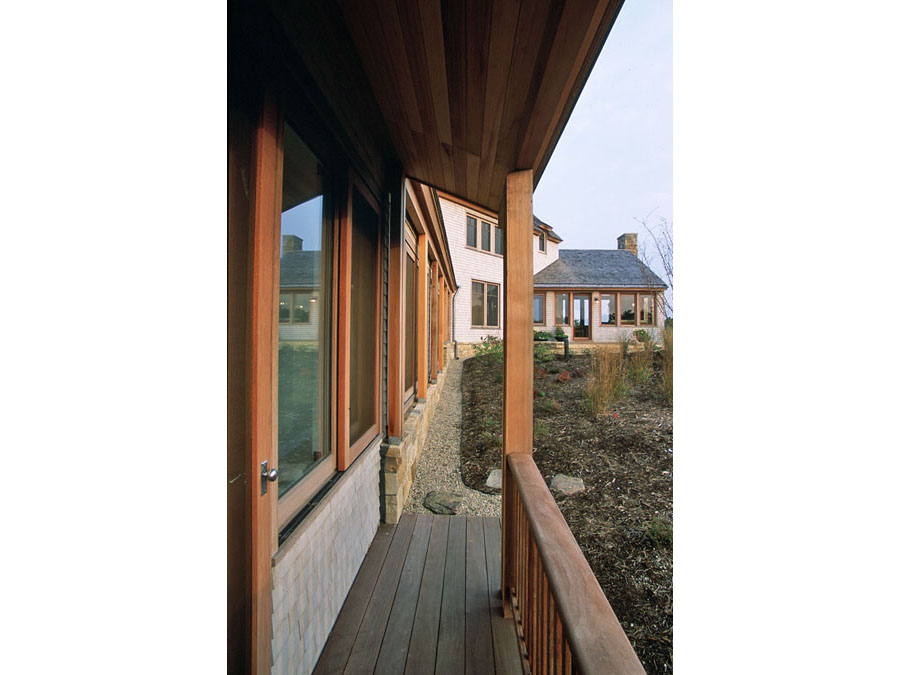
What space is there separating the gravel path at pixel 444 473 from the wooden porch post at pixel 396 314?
0.88 metres

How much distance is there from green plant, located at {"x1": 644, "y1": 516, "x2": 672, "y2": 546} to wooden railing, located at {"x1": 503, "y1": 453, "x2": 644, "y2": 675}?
138 centimetres

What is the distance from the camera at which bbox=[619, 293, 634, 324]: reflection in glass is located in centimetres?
1579

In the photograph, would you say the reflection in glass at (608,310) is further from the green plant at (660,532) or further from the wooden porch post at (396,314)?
the wooden porch post at (396,314)

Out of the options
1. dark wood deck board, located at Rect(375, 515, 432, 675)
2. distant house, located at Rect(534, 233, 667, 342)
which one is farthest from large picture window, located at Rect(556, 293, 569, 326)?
dark wood deck board, located at Rect(375, 515, 432, 675)

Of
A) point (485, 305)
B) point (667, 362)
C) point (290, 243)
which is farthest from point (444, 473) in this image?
point (485, 305)

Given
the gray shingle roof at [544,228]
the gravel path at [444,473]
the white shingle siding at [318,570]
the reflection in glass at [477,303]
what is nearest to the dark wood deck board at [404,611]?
the white shingle siding at [318,570]

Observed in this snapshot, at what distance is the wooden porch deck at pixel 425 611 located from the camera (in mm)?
1743

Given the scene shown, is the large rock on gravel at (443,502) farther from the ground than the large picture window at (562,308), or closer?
closer

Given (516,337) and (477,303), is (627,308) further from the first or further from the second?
(516,337)

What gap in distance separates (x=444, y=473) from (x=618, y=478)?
1.70 metres

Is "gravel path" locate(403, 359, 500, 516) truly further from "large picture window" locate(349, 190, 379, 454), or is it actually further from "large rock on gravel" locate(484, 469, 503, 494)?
"large picture window" locate(349, 190, 379, 454)

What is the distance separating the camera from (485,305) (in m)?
14.2
